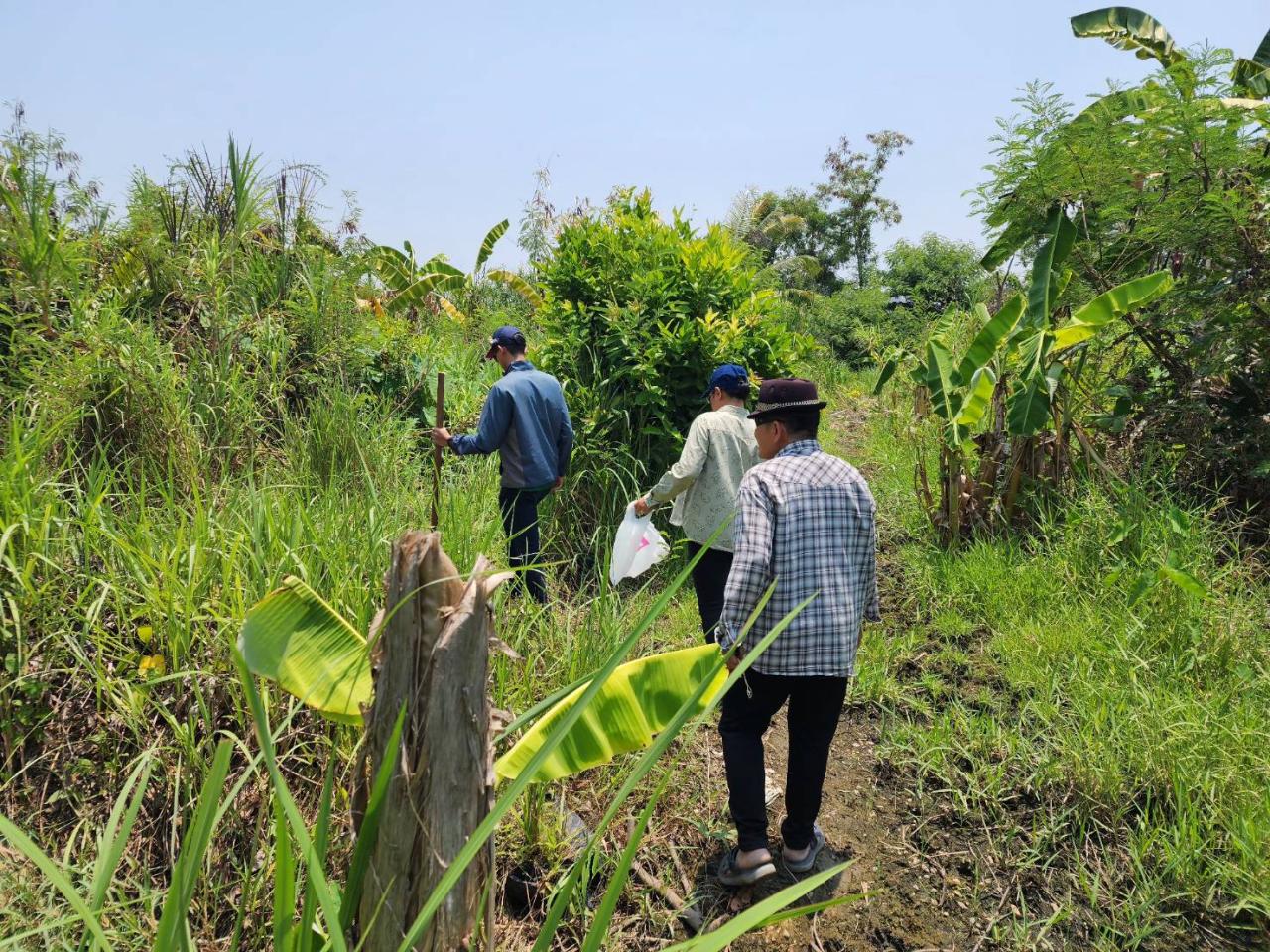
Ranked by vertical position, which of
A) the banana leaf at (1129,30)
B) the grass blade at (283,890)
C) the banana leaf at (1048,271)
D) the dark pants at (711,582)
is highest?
the banana leaf at (1129,30)

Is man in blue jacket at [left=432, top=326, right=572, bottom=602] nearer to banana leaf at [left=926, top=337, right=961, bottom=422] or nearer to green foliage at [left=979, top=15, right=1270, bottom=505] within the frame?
banana leaf at [left=926, top=337, right=961, bottom=422]

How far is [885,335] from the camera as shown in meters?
17.2

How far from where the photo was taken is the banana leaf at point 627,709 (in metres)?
1.98

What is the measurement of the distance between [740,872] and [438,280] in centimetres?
1041

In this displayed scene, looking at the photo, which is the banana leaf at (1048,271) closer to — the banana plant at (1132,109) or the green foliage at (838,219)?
the banana plant at (1132,109)

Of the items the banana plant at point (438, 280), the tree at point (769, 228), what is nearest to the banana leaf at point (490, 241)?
the banana plant at point (438, 280)

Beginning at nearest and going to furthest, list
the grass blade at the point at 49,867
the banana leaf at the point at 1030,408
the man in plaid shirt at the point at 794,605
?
the grass blade at the point at 49,867
the man in plaid shirt at the point at 794,605
the banana leaf at the point at 1030,408

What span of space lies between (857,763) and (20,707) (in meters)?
3.41

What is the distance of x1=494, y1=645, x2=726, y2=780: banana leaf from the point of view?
1984mm

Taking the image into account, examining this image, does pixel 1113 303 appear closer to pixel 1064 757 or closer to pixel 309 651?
pixel 1064 757

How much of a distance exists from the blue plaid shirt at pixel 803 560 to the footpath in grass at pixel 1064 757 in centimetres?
77

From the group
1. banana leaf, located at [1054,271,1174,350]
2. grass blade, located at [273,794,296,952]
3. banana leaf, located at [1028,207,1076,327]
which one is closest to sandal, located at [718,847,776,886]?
grass blade, located at [273,794,296,952]

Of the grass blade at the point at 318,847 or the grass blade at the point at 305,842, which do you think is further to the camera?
the grass blade at the point at 318,847

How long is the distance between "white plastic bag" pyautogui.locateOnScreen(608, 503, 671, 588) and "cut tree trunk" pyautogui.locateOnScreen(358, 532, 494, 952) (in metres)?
2.11
